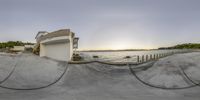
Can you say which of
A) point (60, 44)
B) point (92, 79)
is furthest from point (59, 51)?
point (92, 79)

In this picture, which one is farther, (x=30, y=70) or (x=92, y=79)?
(x=30, y=70)

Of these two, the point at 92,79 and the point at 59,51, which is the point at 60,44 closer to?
the point at 59,51

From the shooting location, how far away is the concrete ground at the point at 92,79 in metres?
8.23

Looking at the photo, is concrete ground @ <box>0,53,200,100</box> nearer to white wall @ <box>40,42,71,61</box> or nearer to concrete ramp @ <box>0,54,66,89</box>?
concrete ramp @ <box>0,54,66,89</box>

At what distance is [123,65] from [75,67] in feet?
6.99

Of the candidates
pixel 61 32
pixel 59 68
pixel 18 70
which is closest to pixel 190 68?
pixel 59 68

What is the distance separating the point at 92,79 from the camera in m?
9.28

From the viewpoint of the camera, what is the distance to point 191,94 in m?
8.29

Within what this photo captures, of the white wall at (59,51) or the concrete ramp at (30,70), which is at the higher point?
the white wall at (59,51)

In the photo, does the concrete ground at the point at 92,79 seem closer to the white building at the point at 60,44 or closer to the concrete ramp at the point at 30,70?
the concrete ramp at the point at 30,70

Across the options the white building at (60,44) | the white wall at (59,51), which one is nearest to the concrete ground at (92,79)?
the white building at (60,44)

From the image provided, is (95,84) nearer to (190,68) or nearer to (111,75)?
(111,75)

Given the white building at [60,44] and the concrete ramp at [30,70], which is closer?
the concrete ramp at [30,70]

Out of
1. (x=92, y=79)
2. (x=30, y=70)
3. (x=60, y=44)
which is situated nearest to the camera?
(x=92, y=79)
